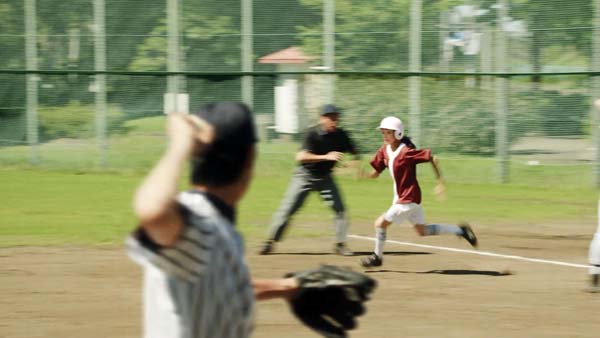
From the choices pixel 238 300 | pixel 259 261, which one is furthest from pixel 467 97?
pixel 238 300

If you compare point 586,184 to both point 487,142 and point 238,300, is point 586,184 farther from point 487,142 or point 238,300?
point 238,300

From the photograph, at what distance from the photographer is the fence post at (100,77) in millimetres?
24359

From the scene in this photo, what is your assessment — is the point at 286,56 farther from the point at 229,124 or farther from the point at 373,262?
the point at 229,124

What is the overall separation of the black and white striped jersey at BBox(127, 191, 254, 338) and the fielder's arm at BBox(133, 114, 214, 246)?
0.22 feet

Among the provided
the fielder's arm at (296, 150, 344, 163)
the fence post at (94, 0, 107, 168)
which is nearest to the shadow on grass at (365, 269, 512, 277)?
the fielder's arm at (296, 150, 344, 163)

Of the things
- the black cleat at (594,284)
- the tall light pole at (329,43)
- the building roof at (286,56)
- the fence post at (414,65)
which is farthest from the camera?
the building roof at (286,56)

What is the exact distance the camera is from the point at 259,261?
495 inches

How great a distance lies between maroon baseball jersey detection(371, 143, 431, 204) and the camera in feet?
38.1

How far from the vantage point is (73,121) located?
24.5 m

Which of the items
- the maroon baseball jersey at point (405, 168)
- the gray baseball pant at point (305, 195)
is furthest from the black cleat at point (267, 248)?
the maroon baseball jersey at point (405, 168)

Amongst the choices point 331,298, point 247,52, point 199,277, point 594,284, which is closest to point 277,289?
point 331,298

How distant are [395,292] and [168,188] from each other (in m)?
7.98

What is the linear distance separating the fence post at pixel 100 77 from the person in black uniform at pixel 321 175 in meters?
12.0

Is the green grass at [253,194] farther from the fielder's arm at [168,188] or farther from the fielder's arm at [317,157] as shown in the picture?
the fielder's arm at [168,188]
